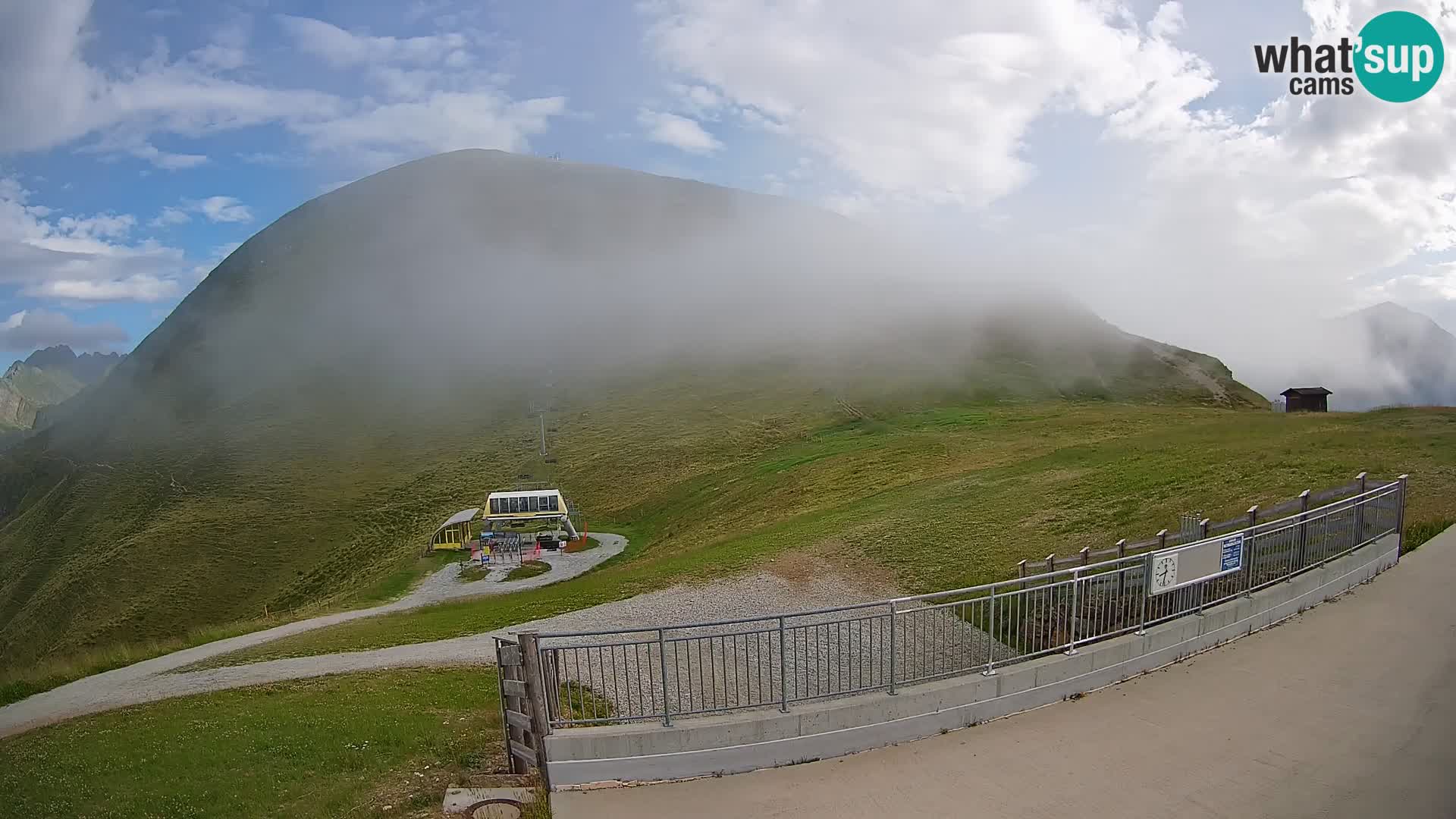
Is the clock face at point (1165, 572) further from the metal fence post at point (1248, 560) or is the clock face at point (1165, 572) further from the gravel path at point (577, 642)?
the gravel path at point (577, 642)

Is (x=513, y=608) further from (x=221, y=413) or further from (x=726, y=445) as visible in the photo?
(x=221, y=413)

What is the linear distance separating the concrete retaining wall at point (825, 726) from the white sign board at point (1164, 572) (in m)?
0.88

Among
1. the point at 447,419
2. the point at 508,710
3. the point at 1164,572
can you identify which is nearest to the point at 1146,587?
the point at 1164,572

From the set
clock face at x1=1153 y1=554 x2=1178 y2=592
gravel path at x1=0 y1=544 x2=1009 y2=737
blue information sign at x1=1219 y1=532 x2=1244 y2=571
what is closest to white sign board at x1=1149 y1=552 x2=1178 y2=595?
clock face at x1=1153 y1=554 x2=1178 y2=592

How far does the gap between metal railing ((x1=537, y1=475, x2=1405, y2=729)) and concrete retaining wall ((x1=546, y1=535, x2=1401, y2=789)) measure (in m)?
0.30

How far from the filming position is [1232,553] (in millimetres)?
13227

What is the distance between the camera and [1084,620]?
12.4 m

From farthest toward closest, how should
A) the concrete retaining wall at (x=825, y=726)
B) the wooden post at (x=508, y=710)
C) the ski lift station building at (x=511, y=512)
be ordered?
the ski lift station building at (x=511, y=512)
the wooden post at (x=508, y=710)
the concrete retaining wall at (x=825, y=726)

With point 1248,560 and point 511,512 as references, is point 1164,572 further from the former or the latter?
point 511,512

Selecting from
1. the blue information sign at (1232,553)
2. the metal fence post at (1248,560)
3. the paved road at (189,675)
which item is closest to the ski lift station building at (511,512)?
the paved road at (189,675)

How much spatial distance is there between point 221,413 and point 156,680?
13673 centimetres

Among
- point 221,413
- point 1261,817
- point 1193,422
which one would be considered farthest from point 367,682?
point 221,413

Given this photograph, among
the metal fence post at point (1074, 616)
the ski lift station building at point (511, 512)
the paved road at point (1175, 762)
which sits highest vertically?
the metal fence post at point (1074, 616)

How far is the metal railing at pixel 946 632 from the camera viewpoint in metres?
10.2
